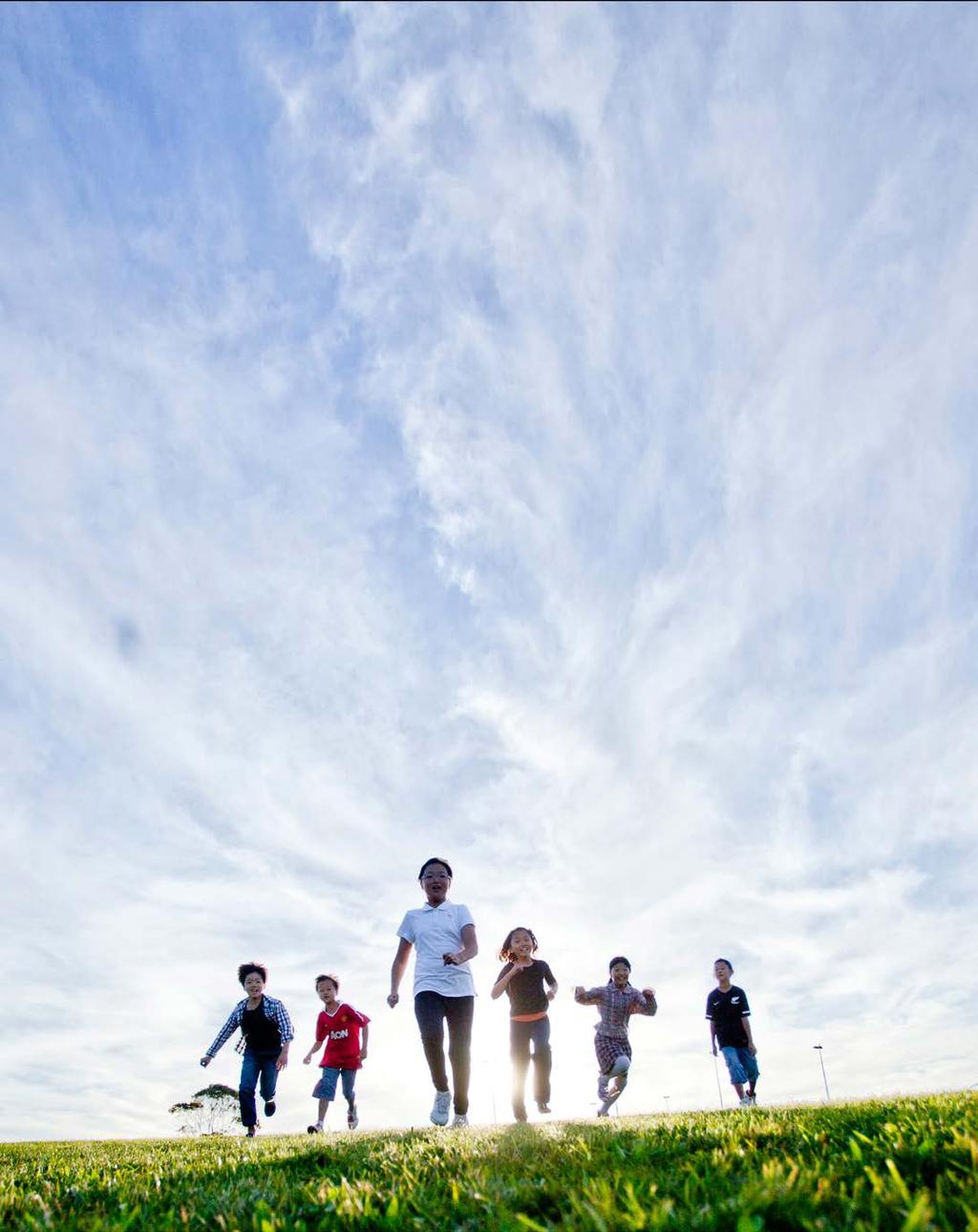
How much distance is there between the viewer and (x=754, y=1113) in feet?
22.7

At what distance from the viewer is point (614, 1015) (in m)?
14.6

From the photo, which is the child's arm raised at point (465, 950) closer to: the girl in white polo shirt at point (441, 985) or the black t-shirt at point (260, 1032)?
the girl in white polo shirt at point (441, 985)

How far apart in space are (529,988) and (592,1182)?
892 centimetres

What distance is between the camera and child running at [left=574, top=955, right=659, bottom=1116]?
14.4 metres

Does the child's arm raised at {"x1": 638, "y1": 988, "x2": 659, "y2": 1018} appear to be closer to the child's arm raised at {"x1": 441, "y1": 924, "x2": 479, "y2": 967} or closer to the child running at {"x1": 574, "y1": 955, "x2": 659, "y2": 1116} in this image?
the child running at {"x1": 574, "y1": 955, "x2": 659, "y2": 1116}

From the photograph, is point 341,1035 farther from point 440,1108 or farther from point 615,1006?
point 440,1108

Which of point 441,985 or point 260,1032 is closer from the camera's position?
point 441,985

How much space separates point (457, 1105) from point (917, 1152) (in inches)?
280

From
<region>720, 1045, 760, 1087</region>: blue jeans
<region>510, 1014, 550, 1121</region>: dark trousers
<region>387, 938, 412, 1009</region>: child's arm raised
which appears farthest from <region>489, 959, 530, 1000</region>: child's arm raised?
<region>720, 1045, 760, 1087</region>: blue jeans

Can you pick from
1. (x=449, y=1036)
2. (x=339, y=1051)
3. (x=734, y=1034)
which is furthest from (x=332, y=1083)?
(x=734, y=1034)

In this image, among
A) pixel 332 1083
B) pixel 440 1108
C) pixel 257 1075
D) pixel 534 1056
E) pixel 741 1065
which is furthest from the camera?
pixel 741 1065

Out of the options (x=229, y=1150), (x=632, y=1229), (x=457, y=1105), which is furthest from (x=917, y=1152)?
(x=457, y=1105)

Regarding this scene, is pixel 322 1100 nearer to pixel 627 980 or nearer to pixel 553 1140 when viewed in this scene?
pixel 627 980

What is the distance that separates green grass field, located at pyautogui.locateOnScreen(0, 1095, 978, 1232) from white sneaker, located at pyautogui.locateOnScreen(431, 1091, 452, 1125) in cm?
328
